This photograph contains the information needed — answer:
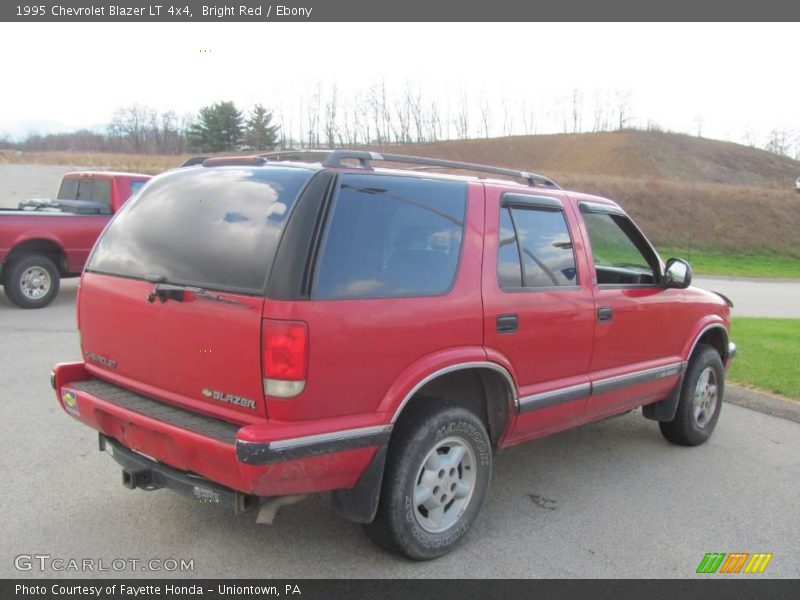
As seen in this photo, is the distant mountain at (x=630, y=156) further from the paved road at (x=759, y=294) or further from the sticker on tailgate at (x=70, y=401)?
A: the sticker on tailgate at (x=70, y=401)

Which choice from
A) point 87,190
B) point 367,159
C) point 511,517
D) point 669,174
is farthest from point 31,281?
point 669,174

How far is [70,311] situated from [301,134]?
76.4 m

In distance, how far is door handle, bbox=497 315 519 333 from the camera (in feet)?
11.9

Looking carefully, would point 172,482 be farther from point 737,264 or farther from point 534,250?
point 737,264

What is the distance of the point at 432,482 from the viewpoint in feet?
11.2

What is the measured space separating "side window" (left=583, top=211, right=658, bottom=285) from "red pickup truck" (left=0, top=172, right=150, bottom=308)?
8409 mm

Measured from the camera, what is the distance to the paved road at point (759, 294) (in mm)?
14234

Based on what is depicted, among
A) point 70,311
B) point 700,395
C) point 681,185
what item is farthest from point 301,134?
point 700,395

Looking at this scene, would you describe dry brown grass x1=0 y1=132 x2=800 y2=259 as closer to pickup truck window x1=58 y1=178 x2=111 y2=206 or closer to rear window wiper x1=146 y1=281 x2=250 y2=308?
pickup truck window x1=58 y1=178 x2=111 y2=206

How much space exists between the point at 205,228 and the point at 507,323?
162cm

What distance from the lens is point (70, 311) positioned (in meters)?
10.4

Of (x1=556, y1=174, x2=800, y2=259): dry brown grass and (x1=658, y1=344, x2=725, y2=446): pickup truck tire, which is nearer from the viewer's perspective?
(x1=658, y1=344, x2=725, y2=446): pickup truck tire

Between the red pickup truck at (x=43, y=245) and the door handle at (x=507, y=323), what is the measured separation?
8696 millimetres

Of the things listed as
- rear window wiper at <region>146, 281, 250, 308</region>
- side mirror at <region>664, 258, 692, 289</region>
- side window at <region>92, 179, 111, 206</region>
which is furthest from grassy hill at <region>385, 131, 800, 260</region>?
rear window wiper at <region>146, 281, 250, 308</region>
